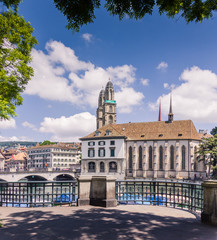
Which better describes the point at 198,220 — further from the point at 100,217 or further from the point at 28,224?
the point at 28,224

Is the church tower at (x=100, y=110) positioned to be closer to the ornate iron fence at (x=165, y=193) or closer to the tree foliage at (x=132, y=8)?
the ornate iron fence at (x=165, y=193)

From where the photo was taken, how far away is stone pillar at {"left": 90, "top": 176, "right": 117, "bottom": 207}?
10.2 meters

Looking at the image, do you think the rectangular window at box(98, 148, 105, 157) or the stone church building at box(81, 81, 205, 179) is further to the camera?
the rectangular window at box(98, 148, 105, 157)

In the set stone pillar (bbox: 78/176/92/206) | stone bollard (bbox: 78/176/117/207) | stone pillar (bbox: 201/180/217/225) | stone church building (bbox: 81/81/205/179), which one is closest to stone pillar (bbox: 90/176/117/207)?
stone bollard (bbox: 78/176/117/207)

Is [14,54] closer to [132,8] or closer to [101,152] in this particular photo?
[132,8]

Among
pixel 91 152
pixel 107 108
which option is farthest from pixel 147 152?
pixel 107 108

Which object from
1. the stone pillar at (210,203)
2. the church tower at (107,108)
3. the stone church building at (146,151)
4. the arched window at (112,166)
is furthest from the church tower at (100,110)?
the stone pillar at (210,203)

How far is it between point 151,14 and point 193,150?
2416 inches

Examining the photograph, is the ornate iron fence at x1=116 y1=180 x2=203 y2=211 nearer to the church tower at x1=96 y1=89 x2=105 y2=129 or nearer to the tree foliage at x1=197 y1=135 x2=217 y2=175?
the tree foliage at x1=197 y1=135 x2=217 y2=175

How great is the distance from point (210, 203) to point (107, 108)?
277ft

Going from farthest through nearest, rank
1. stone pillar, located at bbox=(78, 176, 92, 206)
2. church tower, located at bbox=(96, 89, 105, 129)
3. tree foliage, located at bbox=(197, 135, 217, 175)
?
church tower, located at bbox=(96, 89, 105, 129) < tree foliage, located at bbox=(197, 135, 217, 175) < stone pillar, located at bbox=(78, 176, 92, 206)

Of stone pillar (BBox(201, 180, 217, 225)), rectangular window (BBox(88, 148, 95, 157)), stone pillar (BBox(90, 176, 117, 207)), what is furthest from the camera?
rectangular window (BBox(88, 148, 95, 157))

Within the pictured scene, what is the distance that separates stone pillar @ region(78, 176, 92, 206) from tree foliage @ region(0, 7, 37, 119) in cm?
383

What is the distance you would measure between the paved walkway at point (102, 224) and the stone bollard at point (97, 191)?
25.0 inches
